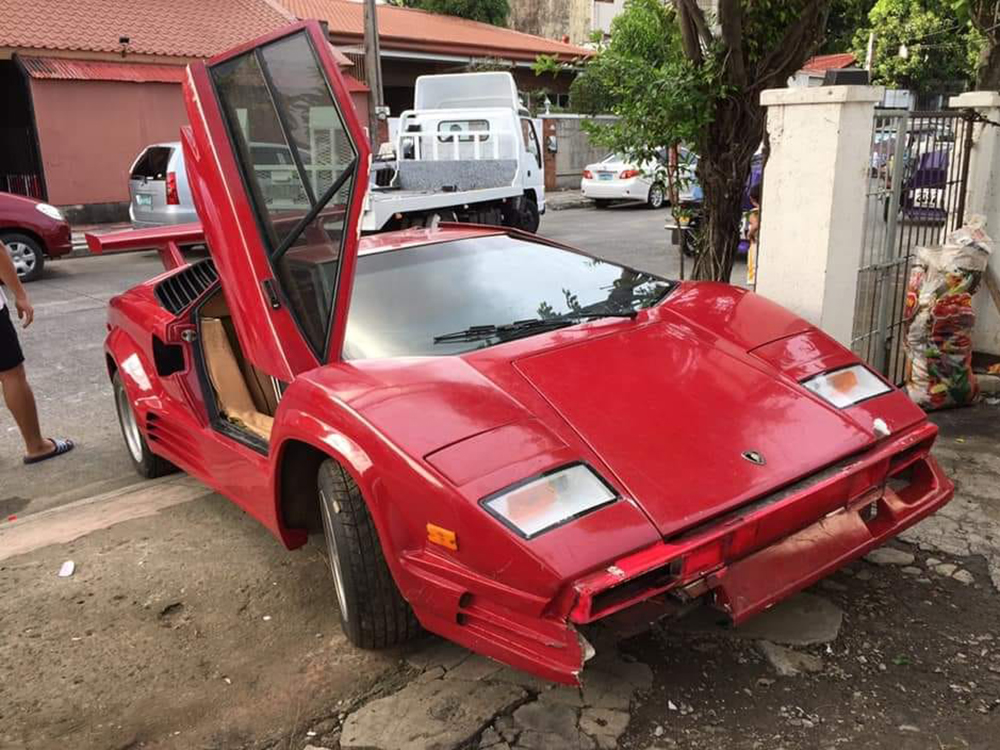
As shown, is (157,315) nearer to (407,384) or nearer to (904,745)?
(407,384)

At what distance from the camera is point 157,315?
13.5 ft

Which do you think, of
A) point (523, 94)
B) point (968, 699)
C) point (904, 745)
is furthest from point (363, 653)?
point (523, 94)

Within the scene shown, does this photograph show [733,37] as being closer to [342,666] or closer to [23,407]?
[342,666]

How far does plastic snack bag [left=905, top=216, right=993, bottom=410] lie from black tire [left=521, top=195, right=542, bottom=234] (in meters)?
8.43

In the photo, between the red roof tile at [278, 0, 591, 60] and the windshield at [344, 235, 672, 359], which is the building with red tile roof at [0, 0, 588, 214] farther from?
the windshield at [344, 235, 672, 359]

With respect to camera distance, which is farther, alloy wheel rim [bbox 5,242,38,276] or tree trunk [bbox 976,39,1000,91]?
alloy wheel rim [bbox 5,242,38,276]

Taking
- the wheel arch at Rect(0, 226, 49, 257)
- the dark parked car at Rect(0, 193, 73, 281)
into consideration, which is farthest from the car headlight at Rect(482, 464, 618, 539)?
the wheel arch at Rect(0, 226, 49, 257)

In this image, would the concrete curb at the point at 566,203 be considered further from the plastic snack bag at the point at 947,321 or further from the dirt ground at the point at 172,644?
the dirt ground at the point at 172,644

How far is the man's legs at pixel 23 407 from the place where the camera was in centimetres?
496

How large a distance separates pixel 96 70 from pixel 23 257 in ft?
22.7

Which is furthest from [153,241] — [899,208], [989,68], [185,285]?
[989,68]

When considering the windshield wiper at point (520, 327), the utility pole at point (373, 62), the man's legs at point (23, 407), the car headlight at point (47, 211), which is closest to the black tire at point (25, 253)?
the car headlight at point (47, 211)

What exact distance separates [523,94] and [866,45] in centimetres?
1443

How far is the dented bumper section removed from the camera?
7.29ft
